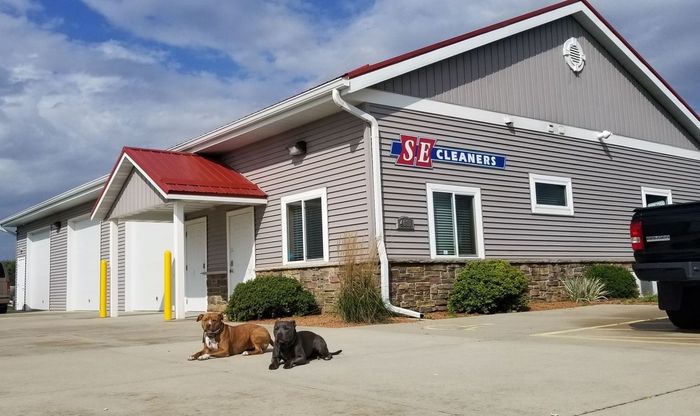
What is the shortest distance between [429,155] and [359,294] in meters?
3.52

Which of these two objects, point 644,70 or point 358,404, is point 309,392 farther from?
point 644,70

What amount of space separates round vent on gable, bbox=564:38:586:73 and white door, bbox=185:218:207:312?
9980mm

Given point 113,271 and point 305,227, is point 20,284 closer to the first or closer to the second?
point 113,271

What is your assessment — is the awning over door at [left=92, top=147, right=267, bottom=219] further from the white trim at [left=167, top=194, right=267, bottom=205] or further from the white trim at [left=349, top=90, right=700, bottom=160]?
the white trim at [left=349, top=90, right=700, bottom=160]

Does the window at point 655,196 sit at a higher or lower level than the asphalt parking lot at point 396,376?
higher

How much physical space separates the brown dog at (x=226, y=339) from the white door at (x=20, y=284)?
78.4 ft

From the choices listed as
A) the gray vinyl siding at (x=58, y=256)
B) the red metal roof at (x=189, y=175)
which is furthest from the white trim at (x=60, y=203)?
the red metal roof at (x=189, y=175)

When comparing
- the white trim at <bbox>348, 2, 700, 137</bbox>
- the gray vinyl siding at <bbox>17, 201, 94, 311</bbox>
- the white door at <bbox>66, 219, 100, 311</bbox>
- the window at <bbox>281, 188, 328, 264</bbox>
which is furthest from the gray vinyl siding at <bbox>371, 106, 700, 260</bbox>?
the gray vinyl siding at <bbox>17, 201, 94, 311</bbox>

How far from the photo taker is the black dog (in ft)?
21.7

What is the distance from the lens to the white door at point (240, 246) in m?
15.7

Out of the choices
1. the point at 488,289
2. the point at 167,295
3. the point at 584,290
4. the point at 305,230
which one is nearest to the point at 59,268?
the point at 167,295

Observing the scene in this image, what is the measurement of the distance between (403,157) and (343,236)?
1.89 m

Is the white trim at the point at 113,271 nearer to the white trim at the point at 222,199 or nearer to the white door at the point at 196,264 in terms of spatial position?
the white door at the point at 196,264

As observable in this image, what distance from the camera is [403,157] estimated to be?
13109mm
